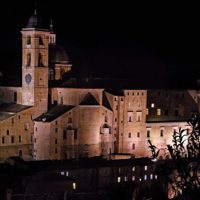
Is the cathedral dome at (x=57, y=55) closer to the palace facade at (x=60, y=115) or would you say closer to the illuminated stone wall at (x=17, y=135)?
the palace facade at (x=60, y=115)

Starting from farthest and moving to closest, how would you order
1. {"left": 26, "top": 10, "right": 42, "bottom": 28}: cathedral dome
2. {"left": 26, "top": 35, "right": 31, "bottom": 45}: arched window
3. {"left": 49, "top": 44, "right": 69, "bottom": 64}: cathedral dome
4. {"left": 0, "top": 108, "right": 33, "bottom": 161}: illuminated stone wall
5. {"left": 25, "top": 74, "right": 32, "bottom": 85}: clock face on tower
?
{"left": 49, "top": 44, "right": 69, "bottom": 64}: cathedral dome < {"left": 25, "top": 74, "right": 32, "bottom": 85}: clock face on tower < {"left": 26, "top": 35, "right": 31, "bottom": 45}: arched window < {"left": 26, "top": 10, "right": 42, "bottom": 28}: cathedral dome < {"left": 0, "top": 108, "right": 33, "bottom": 161}: illuminated stone wall

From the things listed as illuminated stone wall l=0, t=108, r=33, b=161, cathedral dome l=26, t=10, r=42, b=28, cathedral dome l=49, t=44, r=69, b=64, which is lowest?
illuminated stone wall l=0, t=108, r=33, b=161

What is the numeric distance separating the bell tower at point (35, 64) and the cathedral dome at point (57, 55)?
11.6 feet

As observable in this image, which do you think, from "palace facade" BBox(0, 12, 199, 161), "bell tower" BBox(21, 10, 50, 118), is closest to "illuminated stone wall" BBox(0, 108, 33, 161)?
"palace facade" BBox(0, 12, 199, 161)

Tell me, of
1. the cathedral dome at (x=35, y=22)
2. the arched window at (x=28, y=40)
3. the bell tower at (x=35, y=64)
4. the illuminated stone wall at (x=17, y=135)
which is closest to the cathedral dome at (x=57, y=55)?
the bell tower at (x=35, y=64)

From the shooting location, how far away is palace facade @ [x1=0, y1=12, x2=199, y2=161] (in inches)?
2085

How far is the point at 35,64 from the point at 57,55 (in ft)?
14.2

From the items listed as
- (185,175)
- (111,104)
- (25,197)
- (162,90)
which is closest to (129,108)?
(111,104)

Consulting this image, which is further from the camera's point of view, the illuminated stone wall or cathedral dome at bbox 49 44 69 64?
cathedral dome at bbox 49 44 69 64

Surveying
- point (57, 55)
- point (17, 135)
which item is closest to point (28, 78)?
point (17, 135)

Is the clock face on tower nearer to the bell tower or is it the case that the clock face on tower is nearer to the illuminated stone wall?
the bell tower

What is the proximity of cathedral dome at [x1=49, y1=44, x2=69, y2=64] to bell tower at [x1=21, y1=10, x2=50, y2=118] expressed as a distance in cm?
352

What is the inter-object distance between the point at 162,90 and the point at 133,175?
17100 mm

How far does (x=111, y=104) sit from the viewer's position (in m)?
55.7
